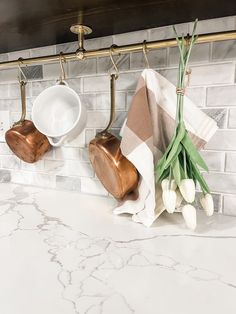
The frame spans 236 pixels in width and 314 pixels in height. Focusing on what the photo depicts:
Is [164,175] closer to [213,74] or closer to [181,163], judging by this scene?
[181,163]

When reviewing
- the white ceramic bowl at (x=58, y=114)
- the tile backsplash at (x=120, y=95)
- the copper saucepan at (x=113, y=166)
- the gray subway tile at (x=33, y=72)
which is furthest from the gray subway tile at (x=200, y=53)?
the gray subway tile at (x=33, y=72)

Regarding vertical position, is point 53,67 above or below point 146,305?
above

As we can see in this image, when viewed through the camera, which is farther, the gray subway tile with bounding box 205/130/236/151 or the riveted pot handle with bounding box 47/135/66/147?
the riveted pot handle with bounding box 47/135/66/147

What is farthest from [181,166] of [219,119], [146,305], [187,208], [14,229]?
[14,229]

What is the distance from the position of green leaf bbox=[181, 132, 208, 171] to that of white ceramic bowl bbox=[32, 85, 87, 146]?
1.06 feet

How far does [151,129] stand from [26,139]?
460 millimetres

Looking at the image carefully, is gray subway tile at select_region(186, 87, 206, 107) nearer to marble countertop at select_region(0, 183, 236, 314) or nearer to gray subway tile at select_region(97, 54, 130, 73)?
gray subway tile at select_region(97, 54, 130, 73)

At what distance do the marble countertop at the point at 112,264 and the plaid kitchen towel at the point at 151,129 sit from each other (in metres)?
0.07

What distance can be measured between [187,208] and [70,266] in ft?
0.95

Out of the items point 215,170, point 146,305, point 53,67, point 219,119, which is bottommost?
point 146,305

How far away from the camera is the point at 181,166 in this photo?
612 mm

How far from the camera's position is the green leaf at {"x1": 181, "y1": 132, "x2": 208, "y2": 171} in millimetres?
598

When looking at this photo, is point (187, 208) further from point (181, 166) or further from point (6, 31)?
point (6, 31)

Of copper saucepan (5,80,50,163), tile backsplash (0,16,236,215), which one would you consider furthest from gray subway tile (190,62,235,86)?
copper saucepan (5,80,50,163)
